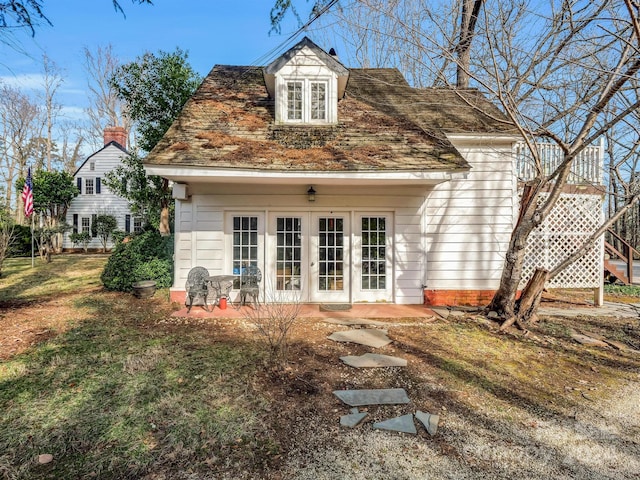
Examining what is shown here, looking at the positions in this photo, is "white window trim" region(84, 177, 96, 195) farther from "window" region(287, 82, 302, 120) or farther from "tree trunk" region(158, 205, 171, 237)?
"window" region(287, 82, 302, 120)

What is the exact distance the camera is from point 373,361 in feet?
14.8

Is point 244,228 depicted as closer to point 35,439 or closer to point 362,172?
point 362,172

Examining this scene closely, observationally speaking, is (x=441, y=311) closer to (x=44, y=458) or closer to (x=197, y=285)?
(x=197, y=285)

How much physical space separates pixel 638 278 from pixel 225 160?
14976 millimetres

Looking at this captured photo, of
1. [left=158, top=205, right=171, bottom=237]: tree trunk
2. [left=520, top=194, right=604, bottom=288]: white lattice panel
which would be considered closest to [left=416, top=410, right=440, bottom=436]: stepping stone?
[left=520, top=194, right=604, bottom=288]: white lattice panel

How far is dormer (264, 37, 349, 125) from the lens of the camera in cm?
783

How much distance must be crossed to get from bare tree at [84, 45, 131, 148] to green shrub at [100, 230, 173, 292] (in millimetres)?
18401

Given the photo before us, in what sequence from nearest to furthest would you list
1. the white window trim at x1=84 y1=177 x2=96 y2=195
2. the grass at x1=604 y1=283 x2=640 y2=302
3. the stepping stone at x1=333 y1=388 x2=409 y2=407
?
the stepping stone at x1=333 y1=388 x2=409 y2=407, the grass at x1=604 y1=283 x2=640 y2=302, the white window trim at x1=84 y1=177 x2=96 y2=195

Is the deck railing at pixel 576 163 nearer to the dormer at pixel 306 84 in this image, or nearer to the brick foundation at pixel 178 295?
the dormer at pixel 306 84

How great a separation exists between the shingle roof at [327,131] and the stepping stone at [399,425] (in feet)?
14.6

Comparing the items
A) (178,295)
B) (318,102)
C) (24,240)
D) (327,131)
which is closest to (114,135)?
(24,240)

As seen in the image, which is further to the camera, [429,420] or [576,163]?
[576,163]

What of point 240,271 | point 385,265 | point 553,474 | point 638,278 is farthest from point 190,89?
point 638,278

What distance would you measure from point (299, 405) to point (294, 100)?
22.4ft
